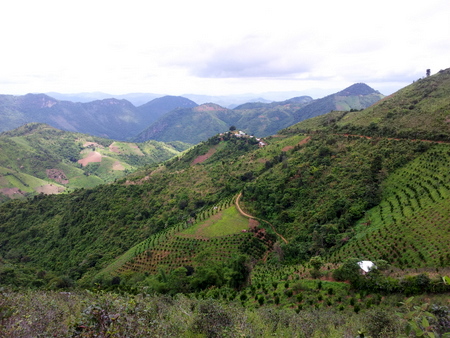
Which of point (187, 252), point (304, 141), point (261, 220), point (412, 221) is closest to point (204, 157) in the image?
point (304, 141)

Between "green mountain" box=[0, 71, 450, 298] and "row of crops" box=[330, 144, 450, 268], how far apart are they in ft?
0.57

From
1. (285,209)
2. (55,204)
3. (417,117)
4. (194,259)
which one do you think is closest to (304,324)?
(194,259)

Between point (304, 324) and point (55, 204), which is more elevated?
point (304, 324)

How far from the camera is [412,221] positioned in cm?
3866

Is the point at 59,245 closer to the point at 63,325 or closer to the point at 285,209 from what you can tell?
the point at 285,209

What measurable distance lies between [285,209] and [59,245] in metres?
79.3

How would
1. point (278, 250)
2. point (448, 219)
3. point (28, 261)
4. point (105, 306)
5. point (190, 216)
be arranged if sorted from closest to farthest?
point (105, 306) < point (448, 219) < point (278, 250) < point (190, 216) < point (28, 261)

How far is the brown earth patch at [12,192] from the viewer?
566 feet

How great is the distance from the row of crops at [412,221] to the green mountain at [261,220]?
0.17 m

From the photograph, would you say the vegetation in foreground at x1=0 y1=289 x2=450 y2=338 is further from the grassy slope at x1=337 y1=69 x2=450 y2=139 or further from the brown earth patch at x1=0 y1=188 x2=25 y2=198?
the brown earth patch at x1=0 y1=188 x2=25 y2=198

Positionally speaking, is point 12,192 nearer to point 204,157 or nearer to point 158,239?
point 204,157

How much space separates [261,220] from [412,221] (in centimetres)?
3043

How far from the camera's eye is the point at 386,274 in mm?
29766

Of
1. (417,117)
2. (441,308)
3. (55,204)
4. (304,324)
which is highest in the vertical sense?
(417,117)
